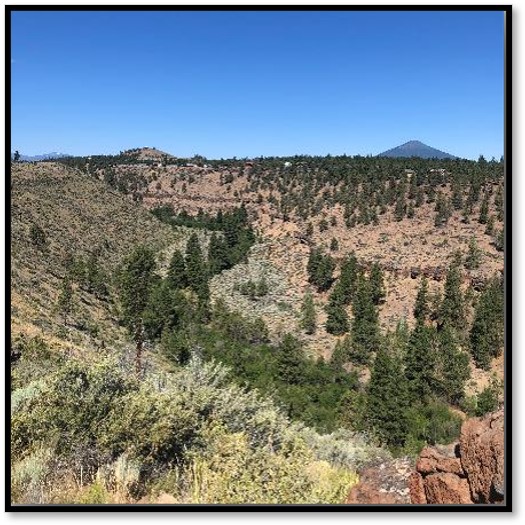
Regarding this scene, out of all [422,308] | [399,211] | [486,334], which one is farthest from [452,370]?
[399,211]

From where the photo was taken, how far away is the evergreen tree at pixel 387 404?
59.0ft

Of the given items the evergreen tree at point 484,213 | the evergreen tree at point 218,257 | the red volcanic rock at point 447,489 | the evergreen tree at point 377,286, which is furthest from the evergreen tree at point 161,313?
Answer: the evergreen tree at point 484,213

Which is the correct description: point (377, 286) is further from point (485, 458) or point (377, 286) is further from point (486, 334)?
point (485, 458)

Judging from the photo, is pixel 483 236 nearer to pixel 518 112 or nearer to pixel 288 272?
pixel 288 272

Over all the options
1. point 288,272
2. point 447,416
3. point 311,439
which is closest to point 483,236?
point 288,272

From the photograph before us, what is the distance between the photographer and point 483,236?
40.2 meters

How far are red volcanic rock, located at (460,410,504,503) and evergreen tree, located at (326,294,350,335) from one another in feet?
86.2

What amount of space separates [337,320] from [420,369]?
30.7 ft

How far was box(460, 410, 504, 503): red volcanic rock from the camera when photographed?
498 centimetres

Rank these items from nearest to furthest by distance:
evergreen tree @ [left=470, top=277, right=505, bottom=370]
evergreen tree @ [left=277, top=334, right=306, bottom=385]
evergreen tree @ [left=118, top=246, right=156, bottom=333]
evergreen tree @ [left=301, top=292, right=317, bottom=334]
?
1. evergreen tree @ [left=277, top=334, right=306, bottom=385]
2. evergreen tree @ [left=470, top=277, right=505, bottom=370]
3. evergreen tree @ [left=118, top=246, right=156, bottom=333]
4. evergreen tree @ [left=301, top=292, right=317, bottom=334]

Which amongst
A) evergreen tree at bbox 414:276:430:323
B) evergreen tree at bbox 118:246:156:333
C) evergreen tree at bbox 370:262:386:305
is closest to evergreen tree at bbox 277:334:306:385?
evergreen tree at bbox 118:246:156:333

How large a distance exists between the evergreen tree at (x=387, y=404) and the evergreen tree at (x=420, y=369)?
2.03 m

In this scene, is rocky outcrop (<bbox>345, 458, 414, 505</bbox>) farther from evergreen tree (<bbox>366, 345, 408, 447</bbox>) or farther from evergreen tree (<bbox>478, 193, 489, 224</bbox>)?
evergreen tree (<bbox>478, 193, 489, 224</bbox>)

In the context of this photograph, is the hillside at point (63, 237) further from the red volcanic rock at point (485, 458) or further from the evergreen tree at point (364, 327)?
A: the red volcanic rock at point (485, 458)
